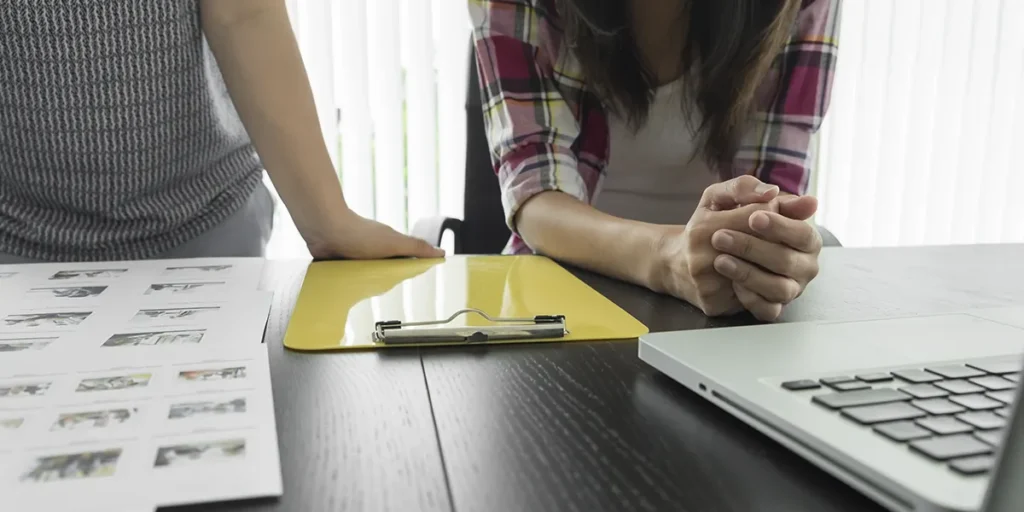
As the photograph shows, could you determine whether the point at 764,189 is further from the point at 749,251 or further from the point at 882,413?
the point at 882,413

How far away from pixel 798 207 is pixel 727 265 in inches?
2.8

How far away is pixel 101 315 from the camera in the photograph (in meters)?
0.50

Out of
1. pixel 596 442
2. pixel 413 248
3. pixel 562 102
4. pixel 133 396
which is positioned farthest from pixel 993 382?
pixel 562 102

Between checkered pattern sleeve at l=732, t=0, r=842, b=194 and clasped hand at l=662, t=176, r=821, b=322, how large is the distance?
1.04ft

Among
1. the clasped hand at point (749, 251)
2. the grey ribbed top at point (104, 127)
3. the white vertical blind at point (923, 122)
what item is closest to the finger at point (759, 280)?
the clasped hand at point (749, 251)

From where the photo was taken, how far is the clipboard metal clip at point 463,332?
1.53ft

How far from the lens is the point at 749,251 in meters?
0.55

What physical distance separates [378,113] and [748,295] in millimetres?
1385

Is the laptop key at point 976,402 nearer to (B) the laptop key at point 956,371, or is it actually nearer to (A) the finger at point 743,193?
(B) the laptop key at point 956,371

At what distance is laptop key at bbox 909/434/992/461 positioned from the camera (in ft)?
0.83

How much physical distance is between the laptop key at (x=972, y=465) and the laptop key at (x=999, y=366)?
11cm

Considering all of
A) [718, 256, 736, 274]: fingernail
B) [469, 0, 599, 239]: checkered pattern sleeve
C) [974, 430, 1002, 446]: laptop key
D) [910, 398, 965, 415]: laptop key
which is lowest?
[910, 398, 965, 415]: laptop key

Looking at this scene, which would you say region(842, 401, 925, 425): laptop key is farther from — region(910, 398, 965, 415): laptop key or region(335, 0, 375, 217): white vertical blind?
region(335, 0, 375, 217): white vertical blind

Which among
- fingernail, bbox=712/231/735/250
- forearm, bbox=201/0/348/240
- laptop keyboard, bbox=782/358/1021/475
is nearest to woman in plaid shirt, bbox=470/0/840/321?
fingernail, bbox=712/231/735/250
